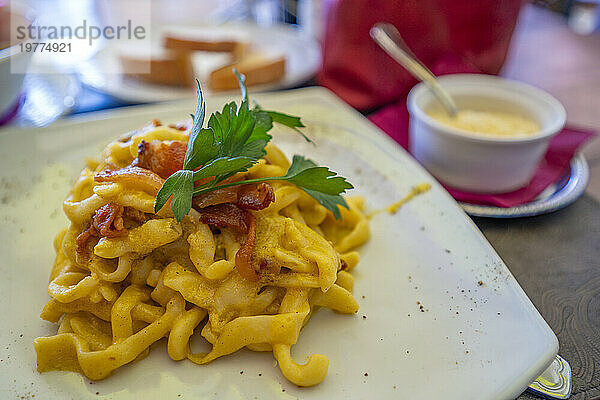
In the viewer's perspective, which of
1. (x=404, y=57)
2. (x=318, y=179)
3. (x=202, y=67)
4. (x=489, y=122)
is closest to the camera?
(x=318, y=179)

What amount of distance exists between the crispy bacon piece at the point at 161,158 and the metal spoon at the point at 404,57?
155cm

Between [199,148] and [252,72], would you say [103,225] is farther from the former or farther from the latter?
[252,72]

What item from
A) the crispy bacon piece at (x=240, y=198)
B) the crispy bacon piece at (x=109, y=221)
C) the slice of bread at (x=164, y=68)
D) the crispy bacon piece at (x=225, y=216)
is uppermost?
the crispy bacon piece at (x=240, y=198)

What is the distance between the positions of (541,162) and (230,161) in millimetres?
1836

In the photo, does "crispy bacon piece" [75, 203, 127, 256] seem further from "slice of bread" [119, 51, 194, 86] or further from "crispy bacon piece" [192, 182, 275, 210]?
"slice of bread" [119, 51, 194, 86]

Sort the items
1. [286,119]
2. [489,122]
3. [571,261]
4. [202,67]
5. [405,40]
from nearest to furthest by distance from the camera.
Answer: [286,119] < [571,261] < [489,122] < [405,40] < [202,67]

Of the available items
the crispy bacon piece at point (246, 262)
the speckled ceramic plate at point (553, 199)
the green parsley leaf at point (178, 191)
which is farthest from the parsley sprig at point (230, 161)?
the speckled ceramic plate at point (553, 199)

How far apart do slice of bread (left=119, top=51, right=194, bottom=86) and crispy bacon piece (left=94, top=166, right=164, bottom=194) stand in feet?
5.62

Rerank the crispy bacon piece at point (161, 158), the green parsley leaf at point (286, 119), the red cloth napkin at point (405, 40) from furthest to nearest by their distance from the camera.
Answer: the red cloth napkin at point (405, 40)
the green parsley leaf at point (286, 119)
the crispy bacon piece at point (161, 158)

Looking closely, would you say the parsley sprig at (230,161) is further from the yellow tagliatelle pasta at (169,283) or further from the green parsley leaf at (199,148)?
the yellow tagliatelle pasta at (169,283)

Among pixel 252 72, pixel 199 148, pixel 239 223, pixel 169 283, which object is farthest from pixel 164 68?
pixel 169 283

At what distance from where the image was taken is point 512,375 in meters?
1.56

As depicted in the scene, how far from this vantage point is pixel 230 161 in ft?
5.75

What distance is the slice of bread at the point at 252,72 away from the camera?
335cm
